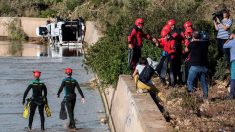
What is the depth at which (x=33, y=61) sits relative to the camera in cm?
3052

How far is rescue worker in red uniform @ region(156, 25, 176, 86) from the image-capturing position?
47.7ft

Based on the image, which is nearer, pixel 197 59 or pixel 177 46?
pixel 197 59

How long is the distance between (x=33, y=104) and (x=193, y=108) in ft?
16.5

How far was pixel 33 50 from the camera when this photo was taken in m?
36.4

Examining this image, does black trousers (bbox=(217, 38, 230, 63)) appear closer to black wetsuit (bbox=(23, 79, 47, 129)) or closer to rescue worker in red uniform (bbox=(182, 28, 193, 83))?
rescue worker in red uniform (bbox=(182, 28, 193, 83))

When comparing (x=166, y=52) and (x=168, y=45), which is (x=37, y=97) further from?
(x=168, y=45)

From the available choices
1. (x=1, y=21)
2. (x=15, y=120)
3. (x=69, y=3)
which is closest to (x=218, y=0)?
(x=15, y=120)

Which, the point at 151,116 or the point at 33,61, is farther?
the point at 33,61

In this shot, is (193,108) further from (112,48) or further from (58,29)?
(58,29)

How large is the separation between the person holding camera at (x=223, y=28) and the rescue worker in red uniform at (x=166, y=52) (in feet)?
4.53

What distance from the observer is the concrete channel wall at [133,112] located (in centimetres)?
1029

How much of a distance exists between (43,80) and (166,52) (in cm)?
988

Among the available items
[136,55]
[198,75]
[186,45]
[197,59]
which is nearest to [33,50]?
[136,55]

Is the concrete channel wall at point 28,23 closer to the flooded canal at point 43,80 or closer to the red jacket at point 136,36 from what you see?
the flooded canal at point 43,80
